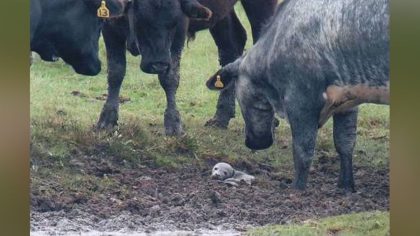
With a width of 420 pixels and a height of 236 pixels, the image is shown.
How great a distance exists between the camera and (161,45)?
9.56 meters

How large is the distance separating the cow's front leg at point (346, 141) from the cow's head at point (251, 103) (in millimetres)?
483

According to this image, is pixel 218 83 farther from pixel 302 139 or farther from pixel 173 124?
pixel 302 139

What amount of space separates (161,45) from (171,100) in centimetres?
43

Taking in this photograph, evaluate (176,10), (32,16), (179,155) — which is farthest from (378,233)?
(32,16)

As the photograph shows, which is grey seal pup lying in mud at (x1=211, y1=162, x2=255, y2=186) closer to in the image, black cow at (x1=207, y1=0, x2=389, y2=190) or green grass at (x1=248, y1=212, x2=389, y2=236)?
black cow at (x1=207, y1=0, x2=389, y2=190)

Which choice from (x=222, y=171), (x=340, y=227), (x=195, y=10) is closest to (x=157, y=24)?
(x=195, y=10)

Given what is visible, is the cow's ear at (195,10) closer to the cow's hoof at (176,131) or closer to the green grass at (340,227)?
the cow's hoof at (176,131)

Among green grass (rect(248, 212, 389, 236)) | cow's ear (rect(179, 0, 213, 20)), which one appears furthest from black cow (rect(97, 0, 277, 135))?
green grass (rect(248, 212, 389, 236))

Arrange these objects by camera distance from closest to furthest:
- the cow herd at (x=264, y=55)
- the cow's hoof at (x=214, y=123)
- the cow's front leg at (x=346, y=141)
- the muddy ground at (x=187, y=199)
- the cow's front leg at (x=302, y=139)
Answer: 1. the muddy ground at (x=187, y=199)
2. the cow herd at (x=264, y=55)
3. the cow's front leg at (x=302, y=139)
4. the cow's front leg at (x=346, y=141)
5. the cow's hoof at (x=214, y=123)

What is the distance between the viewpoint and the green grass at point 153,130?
30.6 ft

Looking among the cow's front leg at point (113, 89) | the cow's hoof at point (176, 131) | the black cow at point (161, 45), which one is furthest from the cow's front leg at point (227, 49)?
the cow's front leg at point (113, 89)

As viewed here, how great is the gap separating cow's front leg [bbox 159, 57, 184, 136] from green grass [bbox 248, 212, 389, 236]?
997 millimetres

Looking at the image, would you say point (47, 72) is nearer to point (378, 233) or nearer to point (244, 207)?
point (244, 207)
